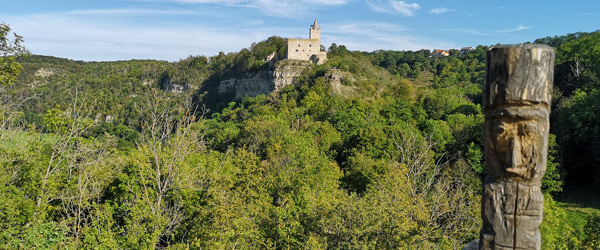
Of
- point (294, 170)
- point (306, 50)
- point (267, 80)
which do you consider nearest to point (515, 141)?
point (294, 170)

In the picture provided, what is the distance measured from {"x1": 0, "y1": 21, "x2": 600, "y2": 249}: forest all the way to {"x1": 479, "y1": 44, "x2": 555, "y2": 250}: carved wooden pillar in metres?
5.99

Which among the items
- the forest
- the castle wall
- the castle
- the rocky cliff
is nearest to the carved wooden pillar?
the forest

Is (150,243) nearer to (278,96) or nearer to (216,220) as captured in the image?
(216,220)

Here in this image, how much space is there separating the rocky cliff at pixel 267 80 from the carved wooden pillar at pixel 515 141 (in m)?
70.8

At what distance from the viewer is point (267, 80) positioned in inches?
3300

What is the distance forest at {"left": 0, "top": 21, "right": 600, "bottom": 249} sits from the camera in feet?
36.2

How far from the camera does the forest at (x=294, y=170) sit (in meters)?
11.0

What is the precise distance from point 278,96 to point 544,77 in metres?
67.1

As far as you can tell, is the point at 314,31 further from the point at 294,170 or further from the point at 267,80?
the point at 294,170

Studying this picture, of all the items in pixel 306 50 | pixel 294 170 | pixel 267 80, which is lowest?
pixel 294 170

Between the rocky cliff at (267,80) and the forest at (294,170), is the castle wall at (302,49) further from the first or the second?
the forest at (294,170)

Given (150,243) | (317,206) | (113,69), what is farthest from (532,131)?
(113,69)

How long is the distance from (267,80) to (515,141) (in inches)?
3224

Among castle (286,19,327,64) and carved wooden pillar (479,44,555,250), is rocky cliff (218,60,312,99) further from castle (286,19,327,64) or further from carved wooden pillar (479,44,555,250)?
carved wooden pillar (479,44,555,250)
